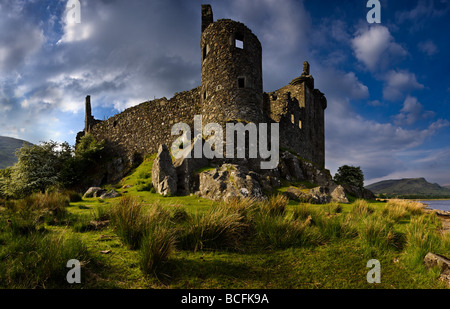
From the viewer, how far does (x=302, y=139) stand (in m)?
24.4

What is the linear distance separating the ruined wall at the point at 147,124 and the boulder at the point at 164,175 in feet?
21.9

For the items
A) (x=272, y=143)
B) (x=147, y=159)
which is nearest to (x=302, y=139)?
(x=272, y=143)

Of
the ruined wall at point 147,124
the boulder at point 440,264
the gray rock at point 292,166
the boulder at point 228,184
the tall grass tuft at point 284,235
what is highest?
the ruined wall at point 147,124

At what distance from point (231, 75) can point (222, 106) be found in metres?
2.14

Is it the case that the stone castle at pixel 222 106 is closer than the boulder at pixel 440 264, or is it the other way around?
the boulder at pixel 440 264

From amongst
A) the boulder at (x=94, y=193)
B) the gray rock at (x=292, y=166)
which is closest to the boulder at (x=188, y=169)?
the boulder at (x=94, y=193)

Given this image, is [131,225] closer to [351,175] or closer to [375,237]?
[375,237]

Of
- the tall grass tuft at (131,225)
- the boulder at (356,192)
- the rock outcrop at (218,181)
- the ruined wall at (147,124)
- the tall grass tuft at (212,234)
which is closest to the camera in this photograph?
the tall grass tuft at (131,225)

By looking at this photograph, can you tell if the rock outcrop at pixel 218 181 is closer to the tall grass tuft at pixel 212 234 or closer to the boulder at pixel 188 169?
the boulder at pixel 188 169

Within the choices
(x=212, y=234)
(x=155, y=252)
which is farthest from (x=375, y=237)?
(x=155, y=252)

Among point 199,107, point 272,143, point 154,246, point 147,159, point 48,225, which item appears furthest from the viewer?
point 147,159

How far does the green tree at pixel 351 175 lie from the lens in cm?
2467
